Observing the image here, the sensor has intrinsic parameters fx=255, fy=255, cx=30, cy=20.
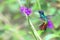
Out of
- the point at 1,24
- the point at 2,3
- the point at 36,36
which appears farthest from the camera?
the point at 2,3

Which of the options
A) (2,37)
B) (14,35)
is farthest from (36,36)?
(2,37)

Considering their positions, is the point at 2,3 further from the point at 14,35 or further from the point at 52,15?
the point at 52,15

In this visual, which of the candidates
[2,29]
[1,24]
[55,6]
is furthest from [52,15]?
[1,24]

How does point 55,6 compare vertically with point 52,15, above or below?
above

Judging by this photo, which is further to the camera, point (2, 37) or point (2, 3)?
point (2, 3)

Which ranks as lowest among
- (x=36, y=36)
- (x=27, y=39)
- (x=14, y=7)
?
(x=36, y=36)

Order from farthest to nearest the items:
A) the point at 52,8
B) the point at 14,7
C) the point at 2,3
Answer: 1. the point at 2,3
2. the point at 14,7
3. the point at 52,8

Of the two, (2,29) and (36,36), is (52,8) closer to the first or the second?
(2,29)
